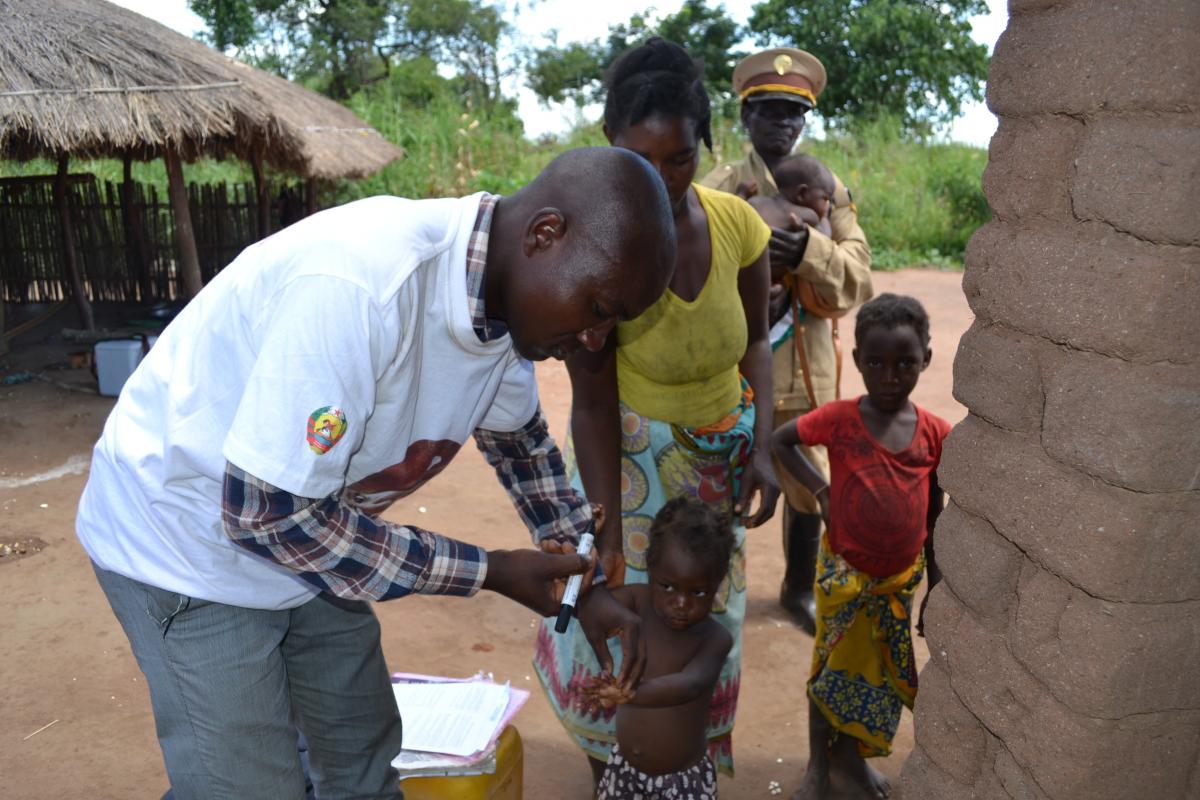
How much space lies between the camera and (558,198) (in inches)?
59.8

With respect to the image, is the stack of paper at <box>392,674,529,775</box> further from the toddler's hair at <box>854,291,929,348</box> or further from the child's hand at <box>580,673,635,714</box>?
the toddler's hair at <box>854,291,929,348</box>

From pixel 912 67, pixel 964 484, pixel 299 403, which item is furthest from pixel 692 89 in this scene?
pixel 912 67

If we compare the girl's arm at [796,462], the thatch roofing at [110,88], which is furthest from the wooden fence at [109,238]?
the girl's arm at [796,462]

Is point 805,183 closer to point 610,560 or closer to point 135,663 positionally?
point 610,560

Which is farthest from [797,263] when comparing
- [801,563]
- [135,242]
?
[135,242]

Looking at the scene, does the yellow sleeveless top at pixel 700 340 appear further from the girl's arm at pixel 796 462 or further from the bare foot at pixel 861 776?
the bare foot at pixel 861 776

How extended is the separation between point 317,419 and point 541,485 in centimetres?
84

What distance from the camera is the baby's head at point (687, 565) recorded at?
235 centimetres

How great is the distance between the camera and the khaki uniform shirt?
3.34 metres

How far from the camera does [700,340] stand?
2482 mm

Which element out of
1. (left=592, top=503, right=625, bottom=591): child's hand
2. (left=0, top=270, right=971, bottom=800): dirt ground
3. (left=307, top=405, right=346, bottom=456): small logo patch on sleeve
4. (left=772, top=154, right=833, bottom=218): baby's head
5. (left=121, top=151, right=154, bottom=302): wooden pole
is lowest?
(left=0, top=270, right=971, bottom=800): dirt ground

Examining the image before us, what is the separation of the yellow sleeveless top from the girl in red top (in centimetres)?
35

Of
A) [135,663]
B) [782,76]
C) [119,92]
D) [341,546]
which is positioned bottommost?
[135,663]

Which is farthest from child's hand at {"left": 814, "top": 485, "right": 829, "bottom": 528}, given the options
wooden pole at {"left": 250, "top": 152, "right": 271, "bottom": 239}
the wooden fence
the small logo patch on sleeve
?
the wooden fence
